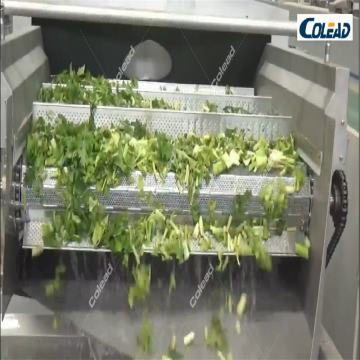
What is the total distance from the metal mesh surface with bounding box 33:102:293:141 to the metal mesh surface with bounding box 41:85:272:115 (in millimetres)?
290

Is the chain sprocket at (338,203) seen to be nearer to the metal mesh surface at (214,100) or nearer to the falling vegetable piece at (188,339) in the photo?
the falling vegetable piece at (188,339)

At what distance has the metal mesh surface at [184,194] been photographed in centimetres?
156

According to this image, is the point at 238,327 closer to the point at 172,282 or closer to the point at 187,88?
the point at 172,282

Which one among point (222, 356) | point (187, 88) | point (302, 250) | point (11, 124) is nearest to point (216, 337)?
point (222, 356)

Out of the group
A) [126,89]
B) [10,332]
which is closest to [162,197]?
[10,332]

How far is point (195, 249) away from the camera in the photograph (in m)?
1.61

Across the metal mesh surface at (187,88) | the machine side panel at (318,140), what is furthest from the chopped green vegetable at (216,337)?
the metal mesh surface at (187,88)

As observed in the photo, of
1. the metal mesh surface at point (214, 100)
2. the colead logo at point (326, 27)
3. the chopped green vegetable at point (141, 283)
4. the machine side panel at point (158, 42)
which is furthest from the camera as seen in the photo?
the machine side panel at point (158, 42)

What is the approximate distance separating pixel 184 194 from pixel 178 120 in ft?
1.11

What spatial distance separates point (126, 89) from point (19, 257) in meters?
0.84

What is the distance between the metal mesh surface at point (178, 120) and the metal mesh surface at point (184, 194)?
28 centimetres

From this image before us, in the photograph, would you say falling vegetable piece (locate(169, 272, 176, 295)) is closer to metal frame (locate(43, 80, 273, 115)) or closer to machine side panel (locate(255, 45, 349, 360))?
machine side panel (locate(255, 45, 349, 360))

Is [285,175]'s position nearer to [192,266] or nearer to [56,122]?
[192,266]

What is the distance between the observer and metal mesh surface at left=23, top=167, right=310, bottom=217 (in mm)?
1564
